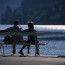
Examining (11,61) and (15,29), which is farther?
(15,29)

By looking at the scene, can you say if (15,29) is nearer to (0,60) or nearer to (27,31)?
(27,31)

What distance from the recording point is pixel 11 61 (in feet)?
37.2

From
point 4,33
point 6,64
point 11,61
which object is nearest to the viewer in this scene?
point 6,64

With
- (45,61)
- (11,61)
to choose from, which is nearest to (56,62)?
(45,61)

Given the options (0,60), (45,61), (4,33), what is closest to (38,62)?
(45,61)

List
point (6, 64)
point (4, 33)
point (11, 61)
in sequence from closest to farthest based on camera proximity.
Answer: point (6, 64) → point (11, 61) → point (4, 33)

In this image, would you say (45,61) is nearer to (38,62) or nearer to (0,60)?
(38,62)

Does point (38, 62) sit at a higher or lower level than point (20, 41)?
lower

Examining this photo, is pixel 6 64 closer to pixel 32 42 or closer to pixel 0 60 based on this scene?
pixel 0 60

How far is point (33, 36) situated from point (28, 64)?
3836 mm

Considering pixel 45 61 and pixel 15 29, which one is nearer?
pixel 45 61

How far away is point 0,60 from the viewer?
11.6 meters

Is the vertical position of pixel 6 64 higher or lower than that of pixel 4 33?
lower

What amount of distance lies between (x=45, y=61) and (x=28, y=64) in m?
0.87
